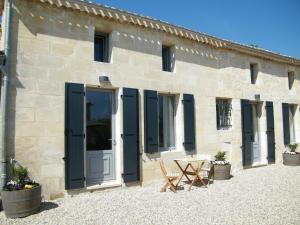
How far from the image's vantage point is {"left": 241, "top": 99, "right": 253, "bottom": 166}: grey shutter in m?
9.12

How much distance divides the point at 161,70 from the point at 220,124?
2.85 metres

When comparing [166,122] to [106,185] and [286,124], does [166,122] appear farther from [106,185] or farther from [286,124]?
[286,124]

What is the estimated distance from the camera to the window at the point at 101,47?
22.0ft

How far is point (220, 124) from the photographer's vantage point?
8.82 metres

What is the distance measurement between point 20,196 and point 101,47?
12.7 feet

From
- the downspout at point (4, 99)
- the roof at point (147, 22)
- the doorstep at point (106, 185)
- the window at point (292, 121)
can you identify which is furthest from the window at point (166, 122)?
the window at point (292, 121)


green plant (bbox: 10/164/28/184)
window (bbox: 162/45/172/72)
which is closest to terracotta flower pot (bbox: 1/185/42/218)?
green plant (bbox: 10/164/28/184)

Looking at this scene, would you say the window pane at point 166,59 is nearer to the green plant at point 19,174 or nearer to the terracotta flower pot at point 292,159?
the green plant at point 19,174

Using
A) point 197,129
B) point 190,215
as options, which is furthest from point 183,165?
point 190,215

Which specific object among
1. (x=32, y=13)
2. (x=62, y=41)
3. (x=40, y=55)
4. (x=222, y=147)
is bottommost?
(x=222, y=147)

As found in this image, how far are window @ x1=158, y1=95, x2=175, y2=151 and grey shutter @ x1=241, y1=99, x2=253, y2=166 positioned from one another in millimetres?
2864

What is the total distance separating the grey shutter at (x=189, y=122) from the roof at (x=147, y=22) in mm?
1808

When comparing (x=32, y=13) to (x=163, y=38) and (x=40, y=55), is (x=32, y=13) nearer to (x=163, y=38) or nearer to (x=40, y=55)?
(x=40, y=55)

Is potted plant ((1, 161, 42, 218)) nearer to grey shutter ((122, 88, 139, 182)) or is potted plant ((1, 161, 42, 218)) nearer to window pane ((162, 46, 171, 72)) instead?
grey shutter ((122, 88, 139, 182))
